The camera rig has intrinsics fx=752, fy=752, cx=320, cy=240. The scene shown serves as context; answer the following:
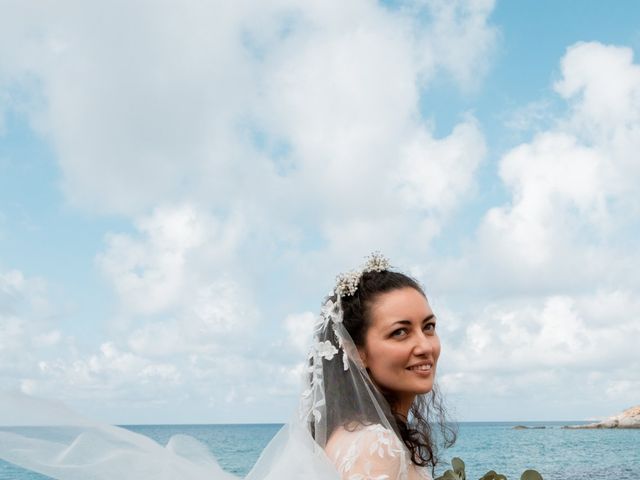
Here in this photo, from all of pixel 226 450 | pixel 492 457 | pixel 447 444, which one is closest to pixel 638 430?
pixel 492 457

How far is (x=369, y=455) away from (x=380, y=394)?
397 mm

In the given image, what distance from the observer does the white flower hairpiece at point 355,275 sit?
3355mm

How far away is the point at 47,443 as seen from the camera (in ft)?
7.59

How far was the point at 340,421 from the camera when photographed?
2.99 meters

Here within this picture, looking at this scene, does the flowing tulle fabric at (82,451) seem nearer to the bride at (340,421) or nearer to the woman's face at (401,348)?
the bride at (340,421)

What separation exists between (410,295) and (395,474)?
0.77m

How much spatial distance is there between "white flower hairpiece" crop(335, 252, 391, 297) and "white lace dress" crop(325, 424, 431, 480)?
69 cm

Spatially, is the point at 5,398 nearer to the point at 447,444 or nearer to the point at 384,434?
the point at 384,434

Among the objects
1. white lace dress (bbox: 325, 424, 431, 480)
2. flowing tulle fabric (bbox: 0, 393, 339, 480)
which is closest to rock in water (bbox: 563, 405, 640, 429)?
white lace dress (bbox: 325, 424, 431, 480)

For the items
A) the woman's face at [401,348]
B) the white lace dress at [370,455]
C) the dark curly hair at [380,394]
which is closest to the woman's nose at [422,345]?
the woman's face at [401,348]

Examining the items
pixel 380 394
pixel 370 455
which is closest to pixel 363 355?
pixel 380 394

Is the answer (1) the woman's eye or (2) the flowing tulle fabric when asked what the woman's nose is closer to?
(1) the woman's eye

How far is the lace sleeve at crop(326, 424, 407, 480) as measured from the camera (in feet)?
8.63

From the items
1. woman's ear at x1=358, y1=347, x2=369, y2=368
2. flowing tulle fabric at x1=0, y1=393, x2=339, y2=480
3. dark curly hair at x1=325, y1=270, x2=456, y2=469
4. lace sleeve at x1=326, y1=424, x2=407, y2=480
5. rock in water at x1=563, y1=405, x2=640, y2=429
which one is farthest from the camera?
rock in water at x1=563, y1=405, x2=640, y2=429
